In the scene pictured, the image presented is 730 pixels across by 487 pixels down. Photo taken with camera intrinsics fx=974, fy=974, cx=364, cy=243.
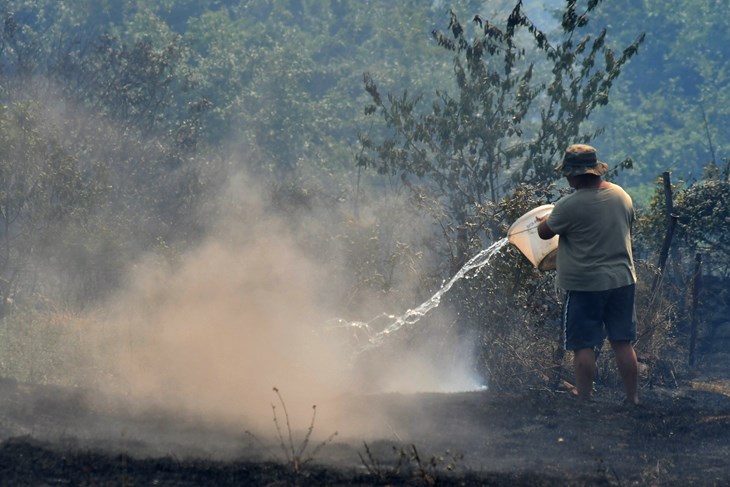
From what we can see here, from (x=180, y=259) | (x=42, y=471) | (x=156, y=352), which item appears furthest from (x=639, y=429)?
(x=180, y=259)

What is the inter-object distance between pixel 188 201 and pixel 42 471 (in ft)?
43.7

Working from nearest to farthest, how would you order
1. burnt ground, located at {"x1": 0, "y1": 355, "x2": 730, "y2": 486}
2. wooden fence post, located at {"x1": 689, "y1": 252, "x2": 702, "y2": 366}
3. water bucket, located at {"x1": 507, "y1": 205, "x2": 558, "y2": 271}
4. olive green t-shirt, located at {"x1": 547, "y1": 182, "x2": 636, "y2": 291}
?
burnt ground, located at {"x1": 0, "y1": 355, "x2": 730, "y2": 486}
olive green t-shirt, located at {"x1": 547, "y1": 182, "x2": 636, "y2": 291}
water bucket, located at {"x1": 507, "y1": 205, "x2": 558, "y2": 271}
wooden fence post, located at {"x1": 689, "y1": 252, "x2": 702, "y2": 366}

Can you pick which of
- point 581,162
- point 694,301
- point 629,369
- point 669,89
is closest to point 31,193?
point 694,301

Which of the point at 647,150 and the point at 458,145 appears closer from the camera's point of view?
Result: the point at 458,145

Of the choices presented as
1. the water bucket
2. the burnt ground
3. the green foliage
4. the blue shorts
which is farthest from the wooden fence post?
the green foliage

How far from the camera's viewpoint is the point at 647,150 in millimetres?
34625

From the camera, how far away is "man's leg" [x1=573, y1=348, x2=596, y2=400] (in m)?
6.64

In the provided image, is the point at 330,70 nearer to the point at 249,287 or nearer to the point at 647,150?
the point at 647,150

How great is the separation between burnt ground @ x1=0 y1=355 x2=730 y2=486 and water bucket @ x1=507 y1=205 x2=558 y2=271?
1.01 m

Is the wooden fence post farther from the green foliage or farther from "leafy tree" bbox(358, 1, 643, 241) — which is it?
the green foliage

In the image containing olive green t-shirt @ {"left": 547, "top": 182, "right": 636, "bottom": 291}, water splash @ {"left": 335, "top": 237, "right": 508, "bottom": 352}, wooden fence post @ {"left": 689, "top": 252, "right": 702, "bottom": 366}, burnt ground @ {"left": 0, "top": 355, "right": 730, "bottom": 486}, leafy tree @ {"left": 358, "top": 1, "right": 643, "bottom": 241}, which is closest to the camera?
burnt ground @ {"left": 0, "top": 355, "right": 730, "bottom": 486}

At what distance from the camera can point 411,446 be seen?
5230mm

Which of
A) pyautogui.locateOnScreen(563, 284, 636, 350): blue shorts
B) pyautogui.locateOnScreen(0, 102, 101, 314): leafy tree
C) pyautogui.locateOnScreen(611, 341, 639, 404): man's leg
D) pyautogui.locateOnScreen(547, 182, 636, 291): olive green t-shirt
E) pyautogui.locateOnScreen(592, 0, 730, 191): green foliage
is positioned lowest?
pyautogui.locateOnScreen(611, 341, 639, 404): man's leg

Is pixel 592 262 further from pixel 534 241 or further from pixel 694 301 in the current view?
pixel 694 301
